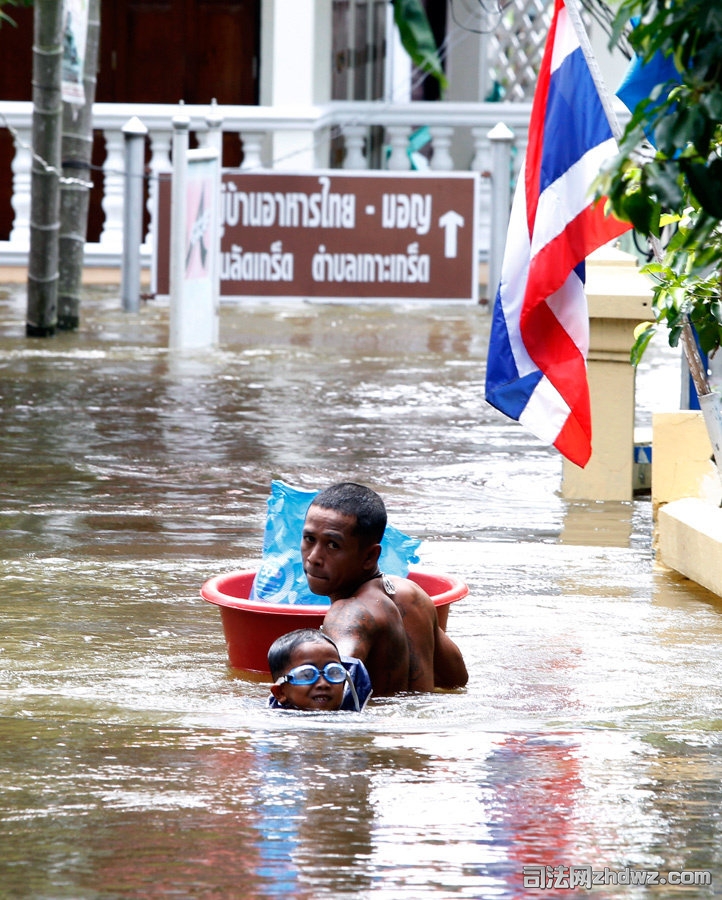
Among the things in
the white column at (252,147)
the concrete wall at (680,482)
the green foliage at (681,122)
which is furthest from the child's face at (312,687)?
the white column at (252,147)

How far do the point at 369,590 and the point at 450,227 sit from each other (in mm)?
10886

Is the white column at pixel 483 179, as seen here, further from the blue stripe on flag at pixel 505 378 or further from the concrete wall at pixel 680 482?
the blue stripe on flag at pixel 505 378

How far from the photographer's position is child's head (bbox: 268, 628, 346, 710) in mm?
4828

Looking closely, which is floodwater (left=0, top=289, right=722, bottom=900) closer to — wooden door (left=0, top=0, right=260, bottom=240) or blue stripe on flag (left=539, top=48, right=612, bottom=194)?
blue stripe on flag (left=539, top=48, right=612, bottom=194)

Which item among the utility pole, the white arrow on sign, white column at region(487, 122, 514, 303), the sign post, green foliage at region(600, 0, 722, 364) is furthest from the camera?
white column at region(487, 122, 514, 303)

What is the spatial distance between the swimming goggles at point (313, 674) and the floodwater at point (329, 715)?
11cm

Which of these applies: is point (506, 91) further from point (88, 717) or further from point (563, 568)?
point (88, 717)

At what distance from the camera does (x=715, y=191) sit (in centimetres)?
340

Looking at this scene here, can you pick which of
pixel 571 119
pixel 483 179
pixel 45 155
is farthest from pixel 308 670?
pixel 483 179

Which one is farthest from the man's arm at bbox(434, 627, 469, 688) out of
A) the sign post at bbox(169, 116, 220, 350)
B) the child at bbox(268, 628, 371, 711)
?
the sign post at bbox(169, 116, 220, 350)

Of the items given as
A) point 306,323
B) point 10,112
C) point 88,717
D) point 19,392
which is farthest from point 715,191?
point 10,112

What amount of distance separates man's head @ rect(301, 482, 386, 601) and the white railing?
40.4 ft

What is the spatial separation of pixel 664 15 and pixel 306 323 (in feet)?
40.6

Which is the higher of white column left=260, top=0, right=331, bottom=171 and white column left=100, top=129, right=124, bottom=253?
white column left=260, top=0, right=331, bottom=171
